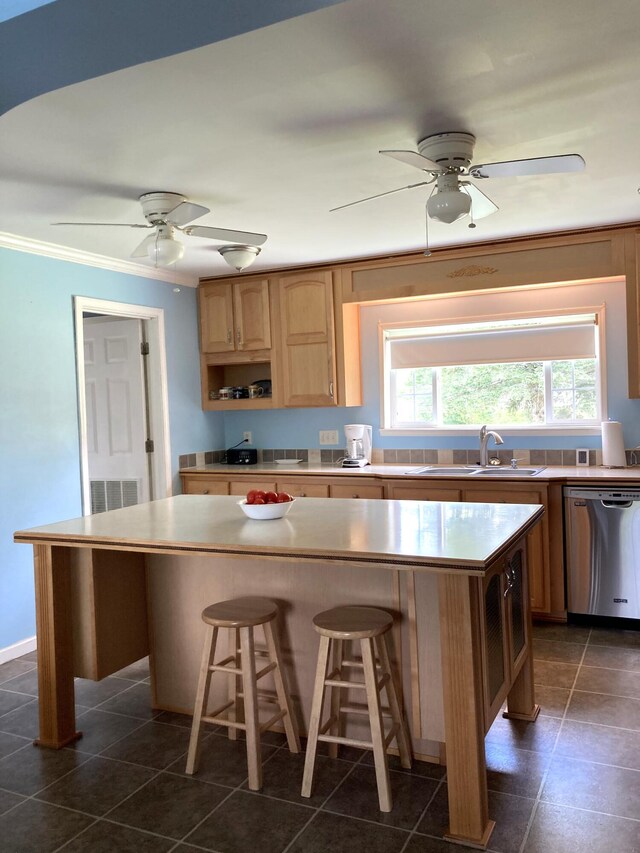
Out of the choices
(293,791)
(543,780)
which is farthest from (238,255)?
(543,780)

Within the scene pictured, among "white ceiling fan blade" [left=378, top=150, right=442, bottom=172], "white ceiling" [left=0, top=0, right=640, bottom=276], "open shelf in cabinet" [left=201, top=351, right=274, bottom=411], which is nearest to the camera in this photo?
"white ceiling" [left=0, top=0, right=640, bottom=276]

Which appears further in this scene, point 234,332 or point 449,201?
point 234,332

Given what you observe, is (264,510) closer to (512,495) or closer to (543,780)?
(543,780)

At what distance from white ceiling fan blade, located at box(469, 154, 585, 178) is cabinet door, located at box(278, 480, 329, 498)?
2681mm

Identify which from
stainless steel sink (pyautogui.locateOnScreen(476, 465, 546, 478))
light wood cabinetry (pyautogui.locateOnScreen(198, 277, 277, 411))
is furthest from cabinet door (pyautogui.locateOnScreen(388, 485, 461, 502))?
light wood cabinetry (pyautogui.locateOnScreen(198, 277, 277, 411))

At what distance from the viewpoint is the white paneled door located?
5.07m

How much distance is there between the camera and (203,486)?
17.1 feet

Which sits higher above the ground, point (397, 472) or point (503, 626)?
point (397, 472)

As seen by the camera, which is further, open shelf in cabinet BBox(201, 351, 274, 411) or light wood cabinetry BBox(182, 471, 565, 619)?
open shelf in cabinet BBox(201, 351, 274, 411)

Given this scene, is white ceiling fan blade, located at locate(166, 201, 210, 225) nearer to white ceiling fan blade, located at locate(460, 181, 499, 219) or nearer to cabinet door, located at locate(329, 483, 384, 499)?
white ceiling fan blade, located at locate(460, 181, 499, 219)

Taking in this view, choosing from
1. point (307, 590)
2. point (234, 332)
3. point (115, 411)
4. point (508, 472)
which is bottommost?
point (307, 590)

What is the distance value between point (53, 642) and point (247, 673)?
2.81 ft

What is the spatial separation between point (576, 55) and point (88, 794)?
2.88 m

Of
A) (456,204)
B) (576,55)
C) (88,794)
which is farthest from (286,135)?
(88,794)
